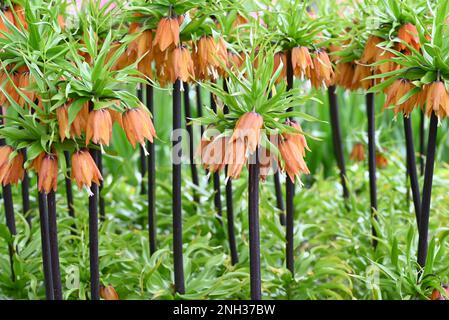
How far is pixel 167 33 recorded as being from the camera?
2191 mm

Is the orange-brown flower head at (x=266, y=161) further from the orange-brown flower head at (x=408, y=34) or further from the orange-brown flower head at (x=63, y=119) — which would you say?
the orange-brown flower head at (x=408, y=34)

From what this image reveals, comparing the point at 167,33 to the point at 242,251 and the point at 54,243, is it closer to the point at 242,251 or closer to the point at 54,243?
the point at 54,243

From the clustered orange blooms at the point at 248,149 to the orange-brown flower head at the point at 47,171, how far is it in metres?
0.39

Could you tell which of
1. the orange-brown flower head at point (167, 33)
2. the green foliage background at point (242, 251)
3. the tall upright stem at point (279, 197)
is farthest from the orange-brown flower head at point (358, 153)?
the orange-brown flower head at point (167, 33)

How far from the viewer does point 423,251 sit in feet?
8.04

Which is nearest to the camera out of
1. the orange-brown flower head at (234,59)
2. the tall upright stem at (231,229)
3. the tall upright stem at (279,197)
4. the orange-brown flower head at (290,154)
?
the orange-brown flower head at (290,154)

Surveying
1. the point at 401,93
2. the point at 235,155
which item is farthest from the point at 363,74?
the point at 235,155

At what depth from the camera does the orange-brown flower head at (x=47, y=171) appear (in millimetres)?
2025

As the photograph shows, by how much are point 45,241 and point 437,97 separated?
1215mm

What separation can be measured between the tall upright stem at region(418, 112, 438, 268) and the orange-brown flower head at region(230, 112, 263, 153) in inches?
23.7

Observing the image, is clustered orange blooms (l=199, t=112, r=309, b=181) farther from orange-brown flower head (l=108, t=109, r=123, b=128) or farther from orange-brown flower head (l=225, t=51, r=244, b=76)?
orange-brown flower head (l=225, t=51, r=244, b=76)

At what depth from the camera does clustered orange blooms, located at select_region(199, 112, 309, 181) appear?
74.7 inches

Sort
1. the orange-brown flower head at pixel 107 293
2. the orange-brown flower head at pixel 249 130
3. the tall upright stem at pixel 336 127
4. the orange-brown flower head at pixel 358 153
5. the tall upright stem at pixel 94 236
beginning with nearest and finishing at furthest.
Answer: the orange-brown flower head at pixel 249 130, the tall upright stem at pixel 94 236, the orange-brown flower head at pixel 107 293, the tall upright stem at pixel 336 127, the orange-brown flower head at pixel 358 153
